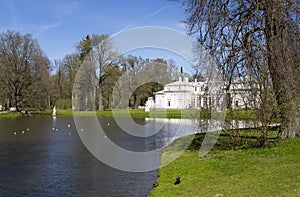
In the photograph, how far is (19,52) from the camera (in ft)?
167

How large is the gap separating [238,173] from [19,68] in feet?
158

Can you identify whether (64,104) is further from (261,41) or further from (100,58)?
(261,41)

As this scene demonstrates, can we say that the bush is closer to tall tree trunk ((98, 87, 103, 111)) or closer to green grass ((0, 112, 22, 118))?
tall tree trunk ((98, 87, 103, 111))

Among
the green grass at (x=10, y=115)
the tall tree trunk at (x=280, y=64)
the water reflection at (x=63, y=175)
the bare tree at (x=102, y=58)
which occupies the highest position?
the bare tree at (x=102, y=58)

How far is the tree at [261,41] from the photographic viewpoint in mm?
11664

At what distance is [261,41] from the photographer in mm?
12688

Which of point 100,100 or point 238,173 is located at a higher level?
point 100,100

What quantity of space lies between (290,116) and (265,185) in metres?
5.20

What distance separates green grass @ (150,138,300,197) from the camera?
7.66 metres

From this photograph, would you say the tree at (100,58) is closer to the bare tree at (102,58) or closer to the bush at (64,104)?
the bare tree at (102,58)

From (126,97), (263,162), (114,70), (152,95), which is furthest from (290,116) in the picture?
(152,95)

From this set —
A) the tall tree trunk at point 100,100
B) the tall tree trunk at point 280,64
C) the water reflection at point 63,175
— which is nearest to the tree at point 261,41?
the tall tree trunk at point 280,64

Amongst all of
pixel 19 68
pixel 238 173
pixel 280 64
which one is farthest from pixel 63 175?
pixel 19 68

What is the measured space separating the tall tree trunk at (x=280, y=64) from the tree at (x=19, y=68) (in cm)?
4551
